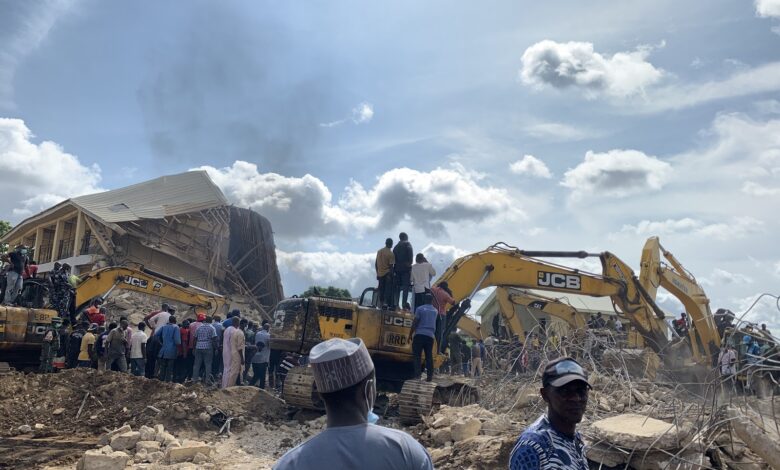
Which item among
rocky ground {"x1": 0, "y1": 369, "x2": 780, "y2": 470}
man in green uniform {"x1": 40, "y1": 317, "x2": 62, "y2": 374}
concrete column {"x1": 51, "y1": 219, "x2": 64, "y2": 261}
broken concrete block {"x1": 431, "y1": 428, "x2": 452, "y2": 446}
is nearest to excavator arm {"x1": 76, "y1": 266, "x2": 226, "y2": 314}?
man in green uniform {"x1": 40, "y1": 317, "x2": 62, "y2": 374}

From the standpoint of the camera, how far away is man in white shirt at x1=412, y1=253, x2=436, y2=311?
A: 1081cm

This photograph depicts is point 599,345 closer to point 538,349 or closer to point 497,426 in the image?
point 538,349

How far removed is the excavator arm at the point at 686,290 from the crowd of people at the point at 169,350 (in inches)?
306

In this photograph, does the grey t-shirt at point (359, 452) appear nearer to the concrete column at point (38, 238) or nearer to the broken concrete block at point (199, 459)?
the broken concrete block at point (199, 459)

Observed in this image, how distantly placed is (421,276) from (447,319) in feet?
4.83

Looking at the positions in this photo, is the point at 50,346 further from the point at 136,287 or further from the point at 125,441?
the point at 125,441

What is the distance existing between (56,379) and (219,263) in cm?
2045

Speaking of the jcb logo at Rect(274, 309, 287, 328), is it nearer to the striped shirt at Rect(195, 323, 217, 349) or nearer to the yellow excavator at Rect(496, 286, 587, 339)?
the striped shirt at Rect(195, 323, 217, 349)

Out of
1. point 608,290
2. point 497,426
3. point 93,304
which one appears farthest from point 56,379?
point 608,290

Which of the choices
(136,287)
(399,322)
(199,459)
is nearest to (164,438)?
(199,459)

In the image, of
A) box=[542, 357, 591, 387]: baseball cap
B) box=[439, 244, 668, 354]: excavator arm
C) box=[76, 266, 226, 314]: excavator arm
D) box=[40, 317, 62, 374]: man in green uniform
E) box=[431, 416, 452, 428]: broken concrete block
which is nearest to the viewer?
box=[542, 357, 591, 387]: baseball cap

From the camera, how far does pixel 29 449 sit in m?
8.55

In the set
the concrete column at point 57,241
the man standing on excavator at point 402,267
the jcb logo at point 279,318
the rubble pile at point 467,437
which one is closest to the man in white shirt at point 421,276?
the man standing on excavator at point 402,267

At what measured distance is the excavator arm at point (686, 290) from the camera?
13.1 m
